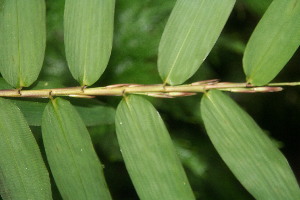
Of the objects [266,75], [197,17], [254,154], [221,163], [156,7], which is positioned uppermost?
[156,7]

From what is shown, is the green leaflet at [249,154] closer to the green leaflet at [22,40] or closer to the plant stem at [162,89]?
the plant stem at [162,89]

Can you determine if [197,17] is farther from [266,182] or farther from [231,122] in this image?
[266,182]

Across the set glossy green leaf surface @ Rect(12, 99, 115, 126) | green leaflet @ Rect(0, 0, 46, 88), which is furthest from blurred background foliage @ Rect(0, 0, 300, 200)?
green leaflet @ Rect(0, 0, 46, 88)

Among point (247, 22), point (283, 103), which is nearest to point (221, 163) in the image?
point (283, 103)

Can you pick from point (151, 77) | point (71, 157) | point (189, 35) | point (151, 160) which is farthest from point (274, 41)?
point (151, 77)

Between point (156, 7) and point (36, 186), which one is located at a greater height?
point (156, 7)

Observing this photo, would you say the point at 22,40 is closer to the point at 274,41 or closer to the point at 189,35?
the point at 189,35

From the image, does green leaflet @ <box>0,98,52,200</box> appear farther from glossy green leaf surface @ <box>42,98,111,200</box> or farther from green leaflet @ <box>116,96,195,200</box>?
green leaflet @ <box>116,96,195,200</box>
